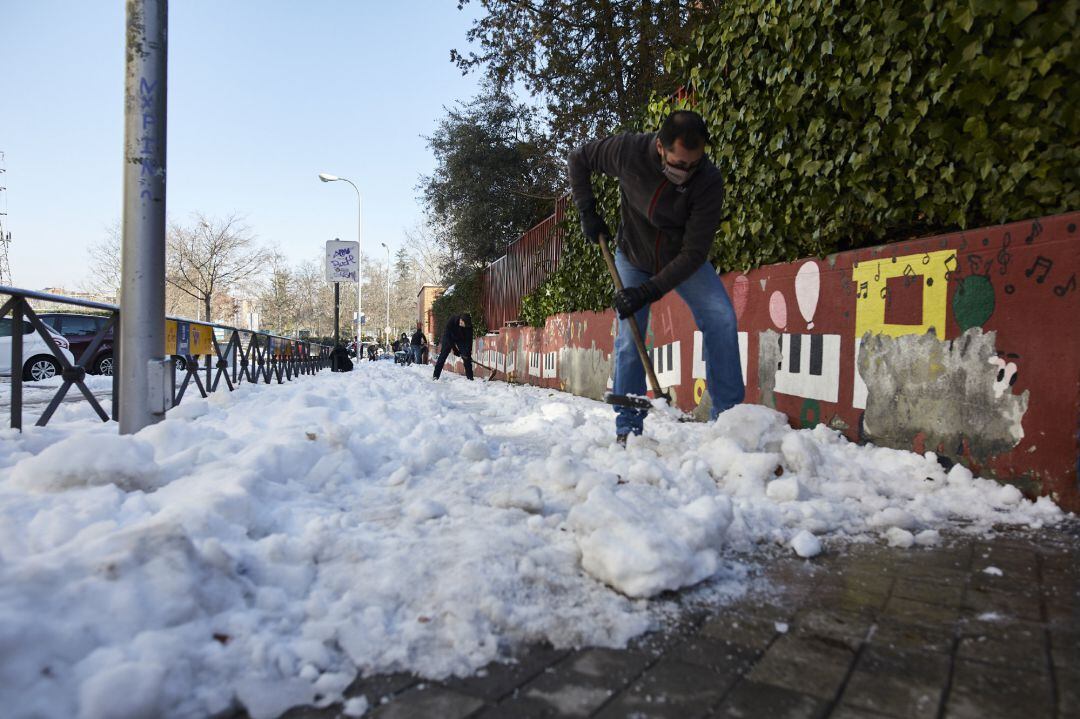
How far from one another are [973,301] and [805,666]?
2.26 meters

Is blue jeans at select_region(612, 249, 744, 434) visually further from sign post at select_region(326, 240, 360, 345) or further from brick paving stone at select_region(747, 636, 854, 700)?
sign post at select_region(326, 240, 360, 345)

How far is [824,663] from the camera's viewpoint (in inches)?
55.0

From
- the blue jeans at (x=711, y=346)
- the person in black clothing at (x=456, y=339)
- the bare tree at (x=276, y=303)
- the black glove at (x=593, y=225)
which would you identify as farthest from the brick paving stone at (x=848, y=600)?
the bare tree at (x=276, y=303)

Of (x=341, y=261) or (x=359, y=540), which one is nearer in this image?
(x=359, y=540)

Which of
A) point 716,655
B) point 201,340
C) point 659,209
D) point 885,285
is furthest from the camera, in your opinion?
point 201,340

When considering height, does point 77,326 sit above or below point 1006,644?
above

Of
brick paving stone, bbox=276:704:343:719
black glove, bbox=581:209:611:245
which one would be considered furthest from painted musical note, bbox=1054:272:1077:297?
brick paving stone, bbox=276:704:343:719

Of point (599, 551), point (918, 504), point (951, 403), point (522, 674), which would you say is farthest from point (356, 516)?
point (951, 403)

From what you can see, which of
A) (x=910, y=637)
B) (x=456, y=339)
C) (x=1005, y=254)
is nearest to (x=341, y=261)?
(x=456, y=339)

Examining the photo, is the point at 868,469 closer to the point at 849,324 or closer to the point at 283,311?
the point at 849,324

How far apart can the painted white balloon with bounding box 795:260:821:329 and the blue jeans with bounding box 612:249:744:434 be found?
0.65 meters

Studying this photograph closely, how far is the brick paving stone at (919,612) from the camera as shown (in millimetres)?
1595

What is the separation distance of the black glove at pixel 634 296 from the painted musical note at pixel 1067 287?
175cm

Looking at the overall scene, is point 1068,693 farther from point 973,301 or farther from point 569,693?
point 973,301
